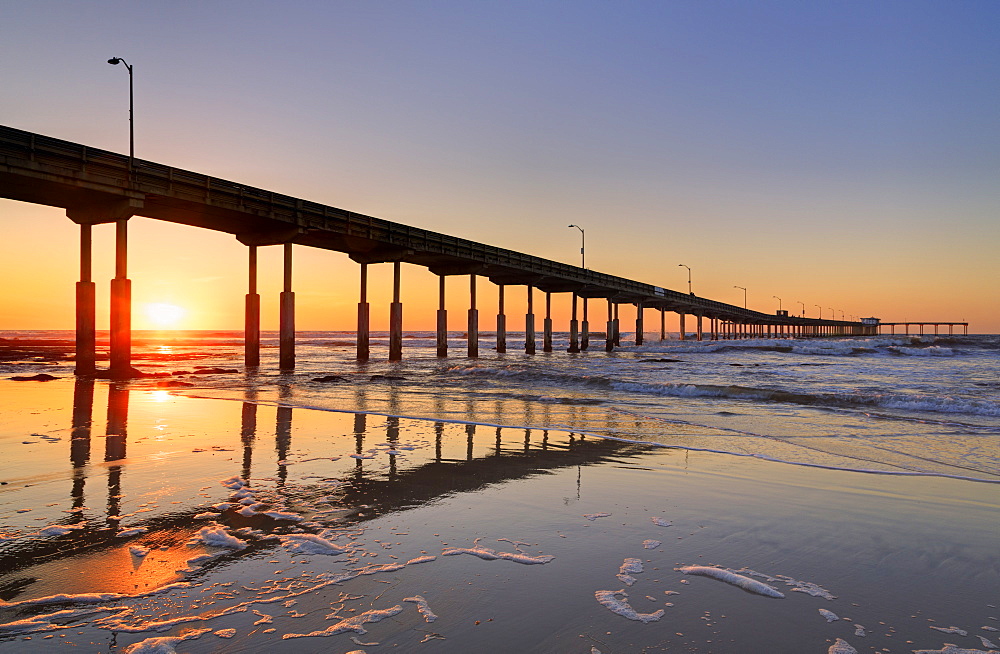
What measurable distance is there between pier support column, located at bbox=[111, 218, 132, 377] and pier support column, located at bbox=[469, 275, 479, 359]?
26.8m

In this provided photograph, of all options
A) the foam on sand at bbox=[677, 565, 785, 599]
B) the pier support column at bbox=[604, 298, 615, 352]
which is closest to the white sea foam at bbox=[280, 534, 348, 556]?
the foam on sand at bbox=[677, 565, 785, 599]

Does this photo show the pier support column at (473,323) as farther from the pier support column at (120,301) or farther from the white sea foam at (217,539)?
the white sea foam at (217,539)

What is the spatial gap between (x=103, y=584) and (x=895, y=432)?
12.0 metres

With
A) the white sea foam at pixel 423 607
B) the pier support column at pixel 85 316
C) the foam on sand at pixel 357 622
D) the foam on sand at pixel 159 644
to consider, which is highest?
the pier support column at pixel 85 316

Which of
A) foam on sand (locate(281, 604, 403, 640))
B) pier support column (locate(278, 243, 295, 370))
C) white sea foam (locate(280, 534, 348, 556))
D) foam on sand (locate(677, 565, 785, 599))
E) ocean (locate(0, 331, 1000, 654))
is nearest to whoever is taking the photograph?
foam on sand (locate(281, 604, 403, 640))

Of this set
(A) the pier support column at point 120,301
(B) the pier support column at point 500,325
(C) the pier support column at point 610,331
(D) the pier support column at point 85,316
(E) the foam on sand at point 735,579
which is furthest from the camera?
(C) the pier support column at point 610,331

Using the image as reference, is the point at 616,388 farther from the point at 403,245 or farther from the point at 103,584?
the point at 403,245

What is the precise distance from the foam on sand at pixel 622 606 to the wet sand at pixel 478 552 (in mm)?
14

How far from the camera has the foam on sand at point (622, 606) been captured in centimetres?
322

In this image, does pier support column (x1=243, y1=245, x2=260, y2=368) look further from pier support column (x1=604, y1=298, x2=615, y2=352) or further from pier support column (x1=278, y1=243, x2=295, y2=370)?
pier support column (x1=604, y1=298, x2=615, y2=352)

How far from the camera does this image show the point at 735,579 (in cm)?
376

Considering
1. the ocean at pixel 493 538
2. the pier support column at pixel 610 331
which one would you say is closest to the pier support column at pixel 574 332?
the pier support column at pixel 610 331

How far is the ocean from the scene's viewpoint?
307 cm

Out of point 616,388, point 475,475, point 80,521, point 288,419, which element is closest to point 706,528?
point 475,475
